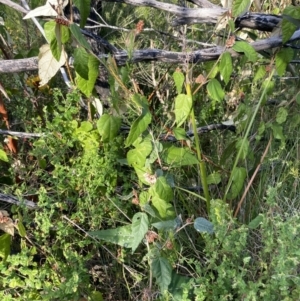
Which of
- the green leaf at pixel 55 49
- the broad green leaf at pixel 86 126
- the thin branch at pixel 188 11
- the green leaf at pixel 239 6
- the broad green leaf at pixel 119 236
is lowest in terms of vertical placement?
the broad green leaf at pixel 119 236

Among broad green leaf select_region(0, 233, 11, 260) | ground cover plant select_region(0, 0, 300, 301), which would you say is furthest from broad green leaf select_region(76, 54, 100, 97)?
broad green leaf select_region(0, 233, 11, 260)

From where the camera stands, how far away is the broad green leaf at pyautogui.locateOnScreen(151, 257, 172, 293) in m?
1.19

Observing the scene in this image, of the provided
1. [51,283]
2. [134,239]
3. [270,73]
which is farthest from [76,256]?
[270,73]

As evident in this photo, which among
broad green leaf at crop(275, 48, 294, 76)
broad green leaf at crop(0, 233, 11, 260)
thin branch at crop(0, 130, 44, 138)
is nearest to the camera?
broad green leaf at crop(0, 233, 11, 260)

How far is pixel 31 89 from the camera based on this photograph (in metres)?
1.82

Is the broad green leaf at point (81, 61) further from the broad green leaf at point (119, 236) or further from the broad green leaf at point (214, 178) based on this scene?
the broad green leaf at point (214, 178)

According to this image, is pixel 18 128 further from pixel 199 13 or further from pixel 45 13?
pixel 199 13

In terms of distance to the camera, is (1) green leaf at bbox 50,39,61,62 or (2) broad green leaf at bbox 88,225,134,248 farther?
(2) broad green leaf at bbox 88,225,134,248

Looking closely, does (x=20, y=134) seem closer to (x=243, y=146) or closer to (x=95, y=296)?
(x=95, y=296)

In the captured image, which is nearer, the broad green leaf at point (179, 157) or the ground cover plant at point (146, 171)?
the ground cover plant at point (146, 171)

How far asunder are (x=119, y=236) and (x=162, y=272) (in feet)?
0.58

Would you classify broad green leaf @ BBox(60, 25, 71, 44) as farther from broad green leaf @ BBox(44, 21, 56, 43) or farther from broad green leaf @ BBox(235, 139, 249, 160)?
broad green leaf @ BBox(235, 139, 249, 160)

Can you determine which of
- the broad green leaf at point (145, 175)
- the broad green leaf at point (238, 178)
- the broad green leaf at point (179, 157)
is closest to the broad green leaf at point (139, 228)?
the broad green leaf at point (145, 175)

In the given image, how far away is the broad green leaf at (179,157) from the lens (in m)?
1.39
